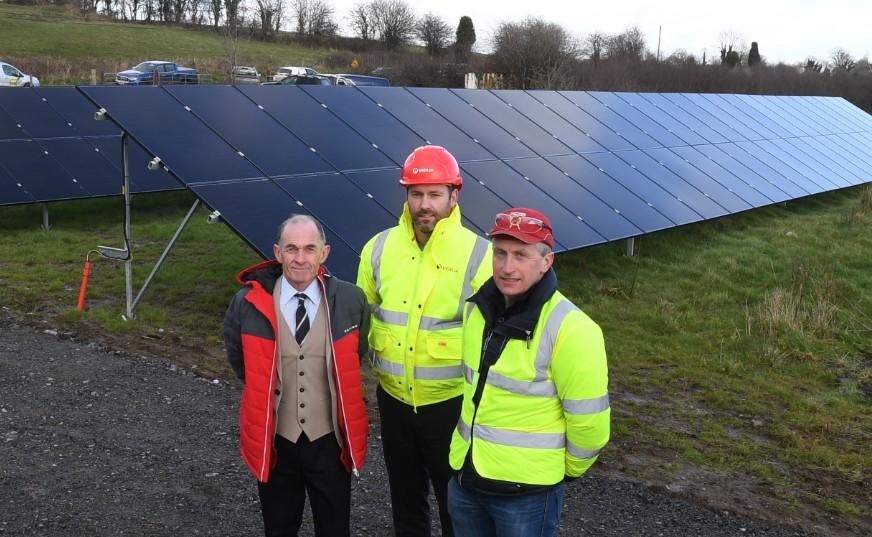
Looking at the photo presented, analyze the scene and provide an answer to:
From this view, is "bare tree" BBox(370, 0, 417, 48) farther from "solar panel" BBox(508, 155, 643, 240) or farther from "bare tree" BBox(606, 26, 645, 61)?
"solar panel" BBox(508, 155, 643, 240)

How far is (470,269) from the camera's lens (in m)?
4.14

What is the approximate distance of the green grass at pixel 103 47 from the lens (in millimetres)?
43031

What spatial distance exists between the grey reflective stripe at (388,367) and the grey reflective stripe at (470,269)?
0.38 m

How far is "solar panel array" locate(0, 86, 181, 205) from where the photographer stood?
1320cm

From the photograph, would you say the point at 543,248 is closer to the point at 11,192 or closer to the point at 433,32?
the point at 11,192

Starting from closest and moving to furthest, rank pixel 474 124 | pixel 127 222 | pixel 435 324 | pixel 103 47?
pixel 435 324 < pixel 127 222 < pixel 474 124 < pixel 103 47

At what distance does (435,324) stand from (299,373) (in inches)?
26.2

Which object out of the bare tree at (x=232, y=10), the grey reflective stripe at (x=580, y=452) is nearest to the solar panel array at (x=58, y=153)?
the grey reflective stripe at (x=580, y=452)

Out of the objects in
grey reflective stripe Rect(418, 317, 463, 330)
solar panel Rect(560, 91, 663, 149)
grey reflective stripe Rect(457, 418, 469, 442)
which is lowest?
grey reflective stripe Rect(457, 418, 469, 442)

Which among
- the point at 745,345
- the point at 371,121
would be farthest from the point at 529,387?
the point at 371,121

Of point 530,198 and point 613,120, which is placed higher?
point 613,120

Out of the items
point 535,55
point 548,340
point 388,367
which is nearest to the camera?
point 548,340

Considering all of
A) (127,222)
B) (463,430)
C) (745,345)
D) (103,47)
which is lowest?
(745,345)

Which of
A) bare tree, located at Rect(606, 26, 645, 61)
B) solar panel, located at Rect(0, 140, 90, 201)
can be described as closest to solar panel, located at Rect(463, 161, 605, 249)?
solar panel, located at Rect(0, 140, 90, 201)
